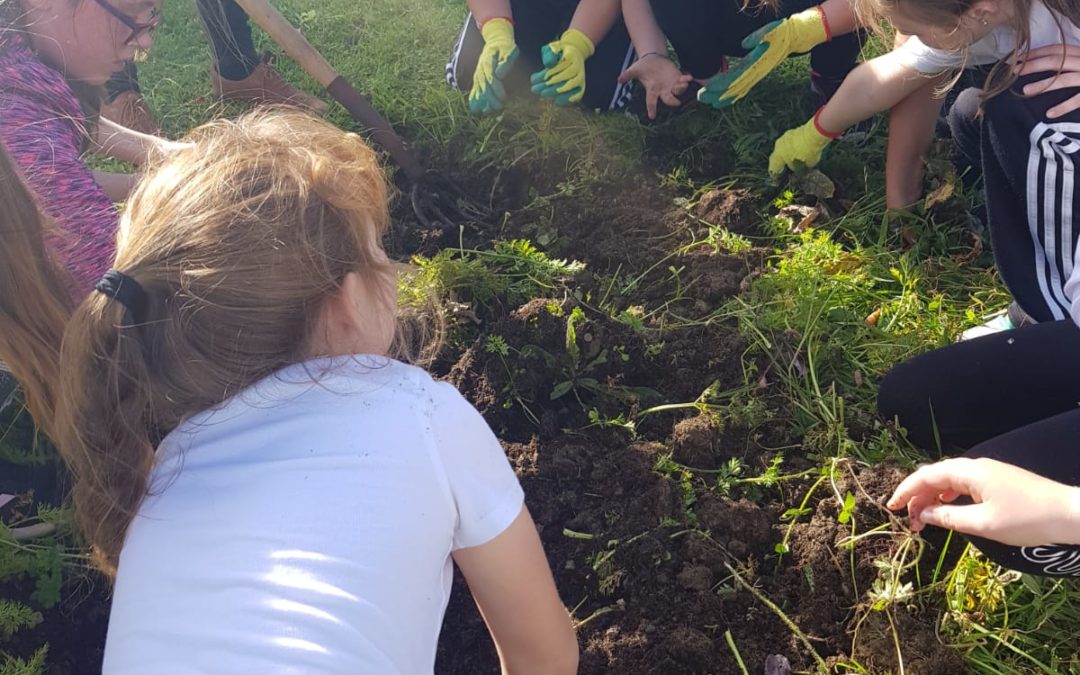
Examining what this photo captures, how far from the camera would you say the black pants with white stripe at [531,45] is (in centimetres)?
268

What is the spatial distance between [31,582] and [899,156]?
2.27 meters

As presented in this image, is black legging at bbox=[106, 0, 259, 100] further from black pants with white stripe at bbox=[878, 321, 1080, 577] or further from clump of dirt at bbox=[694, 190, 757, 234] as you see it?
black pants with white stripe at bbox=[878, 321, 1080, 577]

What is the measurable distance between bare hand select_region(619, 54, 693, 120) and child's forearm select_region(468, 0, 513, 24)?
490 millimetres

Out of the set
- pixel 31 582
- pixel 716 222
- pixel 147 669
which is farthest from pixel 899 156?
pixel 31 582

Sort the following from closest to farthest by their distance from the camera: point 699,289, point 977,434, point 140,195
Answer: point 140,195
point 977,434
point 699,289

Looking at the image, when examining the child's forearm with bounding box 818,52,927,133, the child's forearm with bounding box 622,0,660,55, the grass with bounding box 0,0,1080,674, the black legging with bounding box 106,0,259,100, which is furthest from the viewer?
the black legging with bounding box 106,0,259,100

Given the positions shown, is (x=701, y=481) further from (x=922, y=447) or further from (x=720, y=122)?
(x=720, y=122)

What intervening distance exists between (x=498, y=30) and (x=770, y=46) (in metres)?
0.89

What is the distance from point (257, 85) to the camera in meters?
2.85

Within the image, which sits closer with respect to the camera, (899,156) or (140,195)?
(140,195)

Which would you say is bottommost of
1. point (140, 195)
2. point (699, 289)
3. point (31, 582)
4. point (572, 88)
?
point (31, 582)

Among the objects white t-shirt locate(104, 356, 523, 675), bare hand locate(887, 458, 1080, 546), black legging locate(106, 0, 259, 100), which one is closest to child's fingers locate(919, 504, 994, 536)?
bare hand locate(887, 458, 1080, 546)

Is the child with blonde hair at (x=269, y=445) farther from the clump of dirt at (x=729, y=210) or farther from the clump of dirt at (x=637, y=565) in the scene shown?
the clump of dirt at (x=729, y=210)

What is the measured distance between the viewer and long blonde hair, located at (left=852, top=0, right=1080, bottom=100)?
1.36 m
